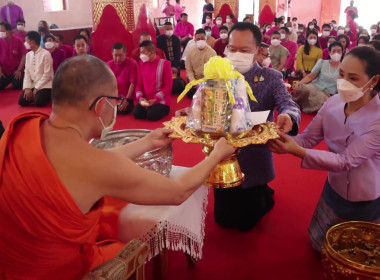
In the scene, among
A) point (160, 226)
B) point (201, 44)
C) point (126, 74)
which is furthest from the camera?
point (201, 44)

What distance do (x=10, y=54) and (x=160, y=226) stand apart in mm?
7142

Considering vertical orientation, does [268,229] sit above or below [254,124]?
below

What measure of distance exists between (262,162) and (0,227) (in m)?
1.60

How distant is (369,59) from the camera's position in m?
1.87

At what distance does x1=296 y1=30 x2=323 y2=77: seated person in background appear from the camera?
22.3 ft

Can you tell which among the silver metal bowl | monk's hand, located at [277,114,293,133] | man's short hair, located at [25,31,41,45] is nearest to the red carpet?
the silver metal bowl

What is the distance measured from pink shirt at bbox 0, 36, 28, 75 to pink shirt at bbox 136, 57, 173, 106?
3.47 metres

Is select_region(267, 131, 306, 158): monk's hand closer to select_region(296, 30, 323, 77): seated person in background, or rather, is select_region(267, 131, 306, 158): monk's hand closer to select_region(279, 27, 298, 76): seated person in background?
select_region(296, 30, 323, 77): seated person in background

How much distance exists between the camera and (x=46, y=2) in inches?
454

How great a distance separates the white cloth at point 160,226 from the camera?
5.56ft

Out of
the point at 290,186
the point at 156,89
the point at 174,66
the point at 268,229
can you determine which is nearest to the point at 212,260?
the point at 268,229

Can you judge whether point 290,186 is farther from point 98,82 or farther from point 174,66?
point 174,66

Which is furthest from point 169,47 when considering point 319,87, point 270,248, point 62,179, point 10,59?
point 62,179

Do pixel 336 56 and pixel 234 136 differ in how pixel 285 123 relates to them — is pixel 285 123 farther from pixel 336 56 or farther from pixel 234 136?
pixel 336 56
